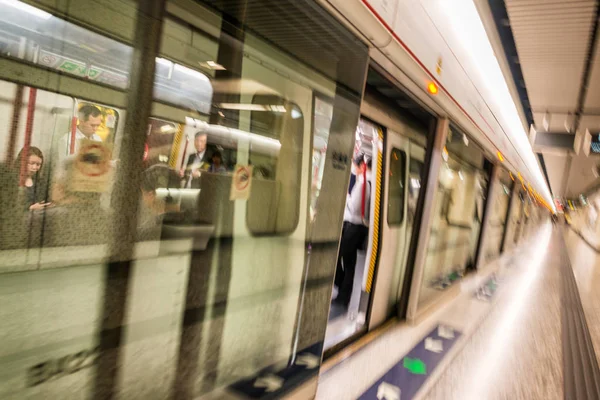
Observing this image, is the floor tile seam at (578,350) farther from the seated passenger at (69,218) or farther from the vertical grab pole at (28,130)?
the vertical grab pole at (28,130)

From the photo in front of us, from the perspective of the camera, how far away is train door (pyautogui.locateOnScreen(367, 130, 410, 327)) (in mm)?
3303

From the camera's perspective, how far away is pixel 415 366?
2787mm

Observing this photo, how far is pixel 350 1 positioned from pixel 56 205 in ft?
4.49

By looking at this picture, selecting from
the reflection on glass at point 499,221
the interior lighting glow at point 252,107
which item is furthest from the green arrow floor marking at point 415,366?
the reflection on glass at point 499,221

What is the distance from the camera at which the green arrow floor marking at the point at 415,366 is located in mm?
2715

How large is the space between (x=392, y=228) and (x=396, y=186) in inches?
16.9

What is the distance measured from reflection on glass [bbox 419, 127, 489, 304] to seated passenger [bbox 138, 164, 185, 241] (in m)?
3.08

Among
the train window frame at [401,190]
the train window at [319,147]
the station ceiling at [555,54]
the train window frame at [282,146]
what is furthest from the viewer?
the train window frame at [401,190]

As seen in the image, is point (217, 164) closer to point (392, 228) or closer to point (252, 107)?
point (252, 107)

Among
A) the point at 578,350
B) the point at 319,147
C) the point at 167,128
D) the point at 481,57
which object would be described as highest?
the point at 481,57

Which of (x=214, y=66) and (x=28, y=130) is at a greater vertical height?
(x=214, y=66)

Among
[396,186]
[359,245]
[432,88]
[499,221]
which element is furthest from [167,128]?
[499,221]

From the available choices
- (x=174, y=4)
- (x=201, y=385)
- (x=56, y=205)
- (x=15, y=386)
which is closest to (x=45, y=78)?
(x=56, y=205)

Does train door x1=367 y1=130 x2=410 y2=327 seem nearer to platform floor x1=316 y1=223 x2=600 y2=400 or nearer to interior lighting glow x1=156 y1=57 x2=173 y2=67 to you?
platform floor x1=316 y1=223 x2=600 y2=400
